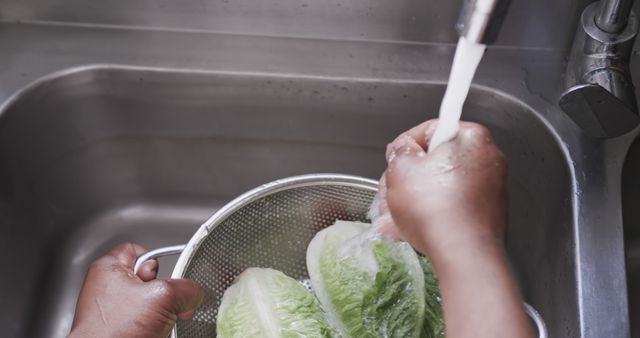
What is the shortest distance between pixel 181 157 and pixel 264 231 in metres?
0.24

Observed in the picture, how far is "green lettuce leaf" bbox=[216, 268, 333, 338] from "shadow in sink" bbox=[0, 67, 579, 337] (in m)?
0.26

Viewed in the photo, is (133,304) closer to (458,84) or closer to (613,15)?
(458,84)

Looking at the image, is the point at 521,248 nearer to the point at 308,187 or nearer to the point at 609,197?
the point at 609,197

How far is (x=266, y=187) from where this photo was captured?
84cm

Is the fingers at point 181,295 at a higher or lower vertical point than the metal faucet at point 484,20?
lower

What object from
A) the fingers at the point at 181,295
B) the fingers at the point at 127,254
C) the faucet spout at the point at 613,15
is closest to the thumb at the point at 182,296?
the fingers at the point at 181,295

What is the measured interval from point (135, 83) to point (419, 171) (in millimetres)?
563

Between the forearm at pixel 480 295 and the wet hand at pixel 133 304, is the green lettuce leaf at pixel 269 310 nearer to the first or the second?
the wet hand at pixel 133 304

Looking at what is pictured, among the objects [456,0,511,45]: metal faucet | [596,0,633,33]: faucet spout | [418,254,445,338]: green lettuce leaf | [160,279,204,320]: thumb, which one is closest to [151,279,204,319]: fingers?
[160,279,204,320]: thumb

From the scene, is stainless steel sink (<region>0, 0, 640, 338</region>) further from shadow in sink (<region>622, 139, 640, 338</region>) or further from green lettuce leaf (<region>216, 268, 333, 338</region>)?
green lettuce leaf (<region>216, 268, 333, 338</region>)

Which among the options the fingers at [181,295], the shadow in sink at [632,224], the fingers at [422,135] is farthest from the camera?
the shadow in sink at [632,224]

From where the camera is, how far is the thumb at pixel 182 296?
0.75 meters

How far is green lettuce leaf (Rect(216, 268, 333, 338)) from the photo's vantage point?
0.77 meters

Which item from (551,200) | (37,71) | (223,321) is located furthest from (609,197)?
(37,71)
